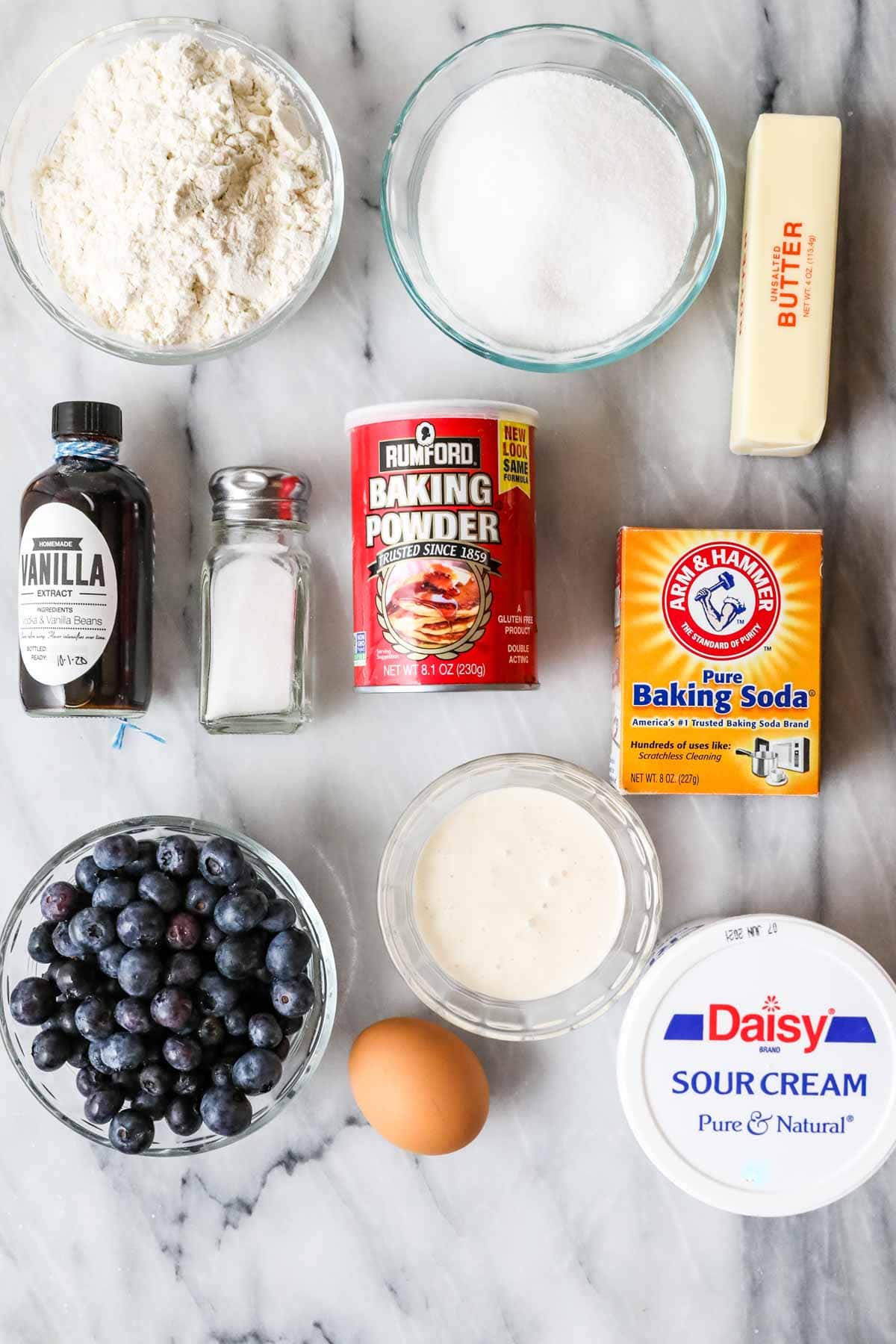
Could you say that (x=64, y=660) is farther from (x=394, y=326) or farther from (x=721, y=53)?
(x=721, y=53)

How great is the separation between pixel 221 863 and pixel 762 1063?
50 cm

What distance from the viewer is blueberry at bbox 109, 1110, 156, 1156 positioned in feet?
2.75

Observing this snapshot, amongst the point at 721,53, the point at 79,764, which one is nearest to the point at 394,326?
the point at 721,53

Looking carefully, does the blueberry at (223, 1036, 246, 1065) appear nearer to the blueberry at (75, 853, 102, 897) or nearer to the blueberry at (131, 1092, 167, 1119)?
the blueberry at (131, 1092, 167, 1119)

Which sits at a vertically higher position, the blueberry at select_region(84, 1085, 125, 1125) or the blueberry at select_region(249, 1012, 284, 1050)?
the blueberry at select_region(249, 1012, 284, 1050)

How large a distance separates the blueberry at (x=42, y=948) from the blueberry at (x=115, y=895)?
0.06 metres

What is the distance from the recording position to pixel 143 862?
864 millimetres

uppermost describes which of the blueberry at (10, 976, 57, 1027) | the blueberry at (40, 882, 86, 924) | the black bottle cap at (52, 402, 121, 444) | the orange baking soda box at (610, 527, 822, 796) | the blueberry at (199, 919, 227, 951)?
the black bottle cap at (52, 402, 121, 444)

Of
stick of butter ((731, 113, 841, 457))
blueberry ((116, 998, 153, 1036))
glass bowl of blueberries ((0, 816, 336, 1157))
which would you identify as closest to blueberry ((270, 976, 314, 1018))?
glass bowl of blueberries ((0, 816, 336, 1157))

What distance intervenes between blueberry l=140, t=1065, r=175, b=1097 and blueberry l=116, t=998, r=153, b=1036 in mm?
34

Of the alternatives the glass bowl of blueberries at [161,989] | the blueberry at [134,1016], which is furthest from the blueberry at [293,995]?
the blueberry at [134,1016]

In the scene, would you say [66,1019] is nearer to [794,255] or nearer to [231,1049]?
[231,1049]

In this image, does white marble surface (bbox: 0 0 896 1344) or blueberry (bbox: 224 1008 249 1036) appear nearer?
blueberry (bbox: 224 1008 249 1036)

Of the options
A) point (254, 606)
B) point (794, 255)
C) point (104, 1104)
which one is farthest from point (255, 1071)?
point (794, 255)
